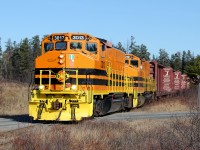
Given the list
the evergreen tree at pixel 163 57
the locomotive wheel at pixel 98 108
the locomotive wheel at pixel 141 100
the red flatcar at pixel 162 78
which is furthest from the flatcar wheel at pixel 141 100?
the evergreen tree at pixel 163 57

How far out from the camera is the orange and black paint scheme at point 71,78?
1625cm

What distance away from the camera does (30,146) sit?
962 cm

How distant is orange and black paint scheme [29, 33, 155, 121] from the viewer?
16.2 m

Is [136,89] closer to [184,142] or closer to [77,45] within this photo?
[77,45]

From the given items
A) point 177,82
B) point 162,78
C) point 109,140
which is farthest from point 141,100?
point 177,82

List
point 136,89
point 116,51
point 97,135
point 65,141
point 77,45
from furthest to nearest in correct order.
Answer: point 136,89
point 116,51
point 77,45
point 97,135
point 65,141

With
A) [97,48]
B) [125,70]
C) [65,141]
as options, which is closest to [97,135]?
[65,141]

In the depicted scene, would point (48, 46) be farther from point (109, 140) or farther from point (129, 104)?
point (129, 104)

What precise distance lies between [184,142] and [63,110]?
23.7ft

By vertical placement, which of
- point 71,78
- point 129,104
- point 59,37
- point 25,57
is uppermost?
point 25,57

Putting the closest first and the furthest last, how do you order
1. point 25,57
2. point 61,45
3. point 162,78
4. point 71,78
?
point 71,78, point 61,45, point 162,78, point 25,57

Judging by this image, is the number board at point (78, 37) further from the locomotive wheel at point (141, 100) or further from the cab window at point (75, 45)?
the locomotive wheel at point (141, 100)

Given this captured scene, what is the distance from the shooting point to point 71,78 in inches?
667

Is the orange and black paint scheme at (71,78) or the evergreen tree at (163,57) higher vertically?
the evergreen tree at (163,57)
